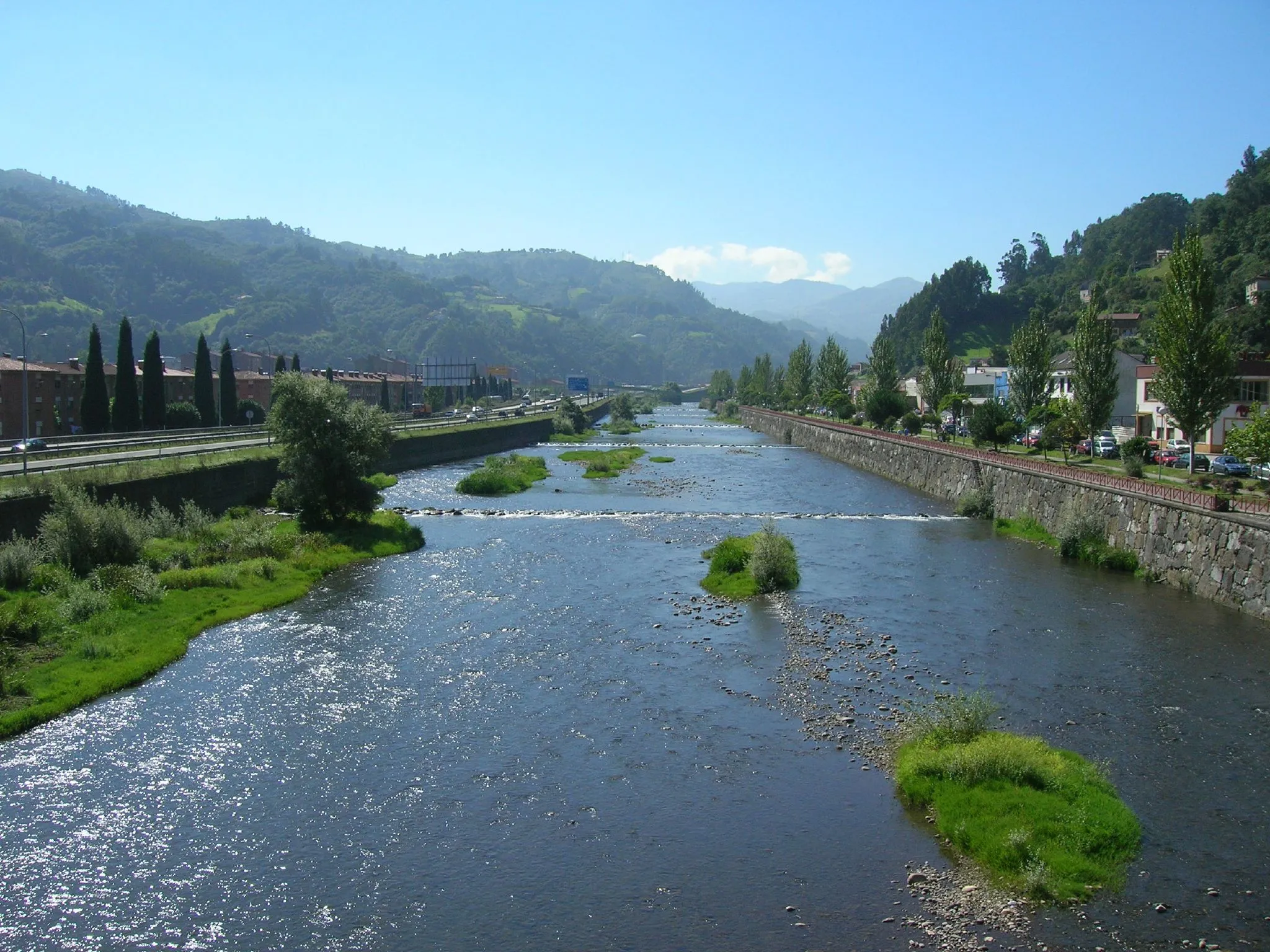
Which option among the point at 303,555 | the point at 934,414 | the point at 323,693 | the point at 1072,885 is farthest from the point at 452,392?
the point at 1072,885

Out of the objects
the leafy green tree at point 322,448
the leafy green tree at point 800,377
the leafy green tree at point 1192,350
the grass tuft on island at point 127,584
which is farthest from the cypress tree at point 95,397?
the leafy green tree at point 800,377

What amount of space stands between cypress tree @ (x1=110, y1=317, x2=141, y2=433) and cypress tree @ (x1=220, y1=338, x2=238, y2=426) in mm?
14690

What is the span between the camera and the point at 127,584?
29312mm

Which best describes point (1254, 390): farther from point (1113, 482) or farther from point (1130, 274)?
point (1130, 274)

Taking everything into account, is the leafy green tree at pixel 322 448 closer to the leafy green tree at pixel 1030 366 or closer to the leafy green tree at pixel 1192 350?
the leafy green tree at pixel 1192 350

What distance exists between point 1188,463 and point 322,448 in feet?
143

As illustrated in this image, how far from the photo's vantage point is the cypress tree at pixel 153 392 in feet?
226

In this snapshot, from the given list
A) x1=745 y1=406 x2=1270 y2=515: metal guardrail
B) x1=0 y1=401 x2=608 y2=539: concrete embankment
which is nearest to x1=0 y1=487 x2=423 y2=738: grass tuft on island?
x1=0 y1=401 x2=608 y2=539: concrete embankment

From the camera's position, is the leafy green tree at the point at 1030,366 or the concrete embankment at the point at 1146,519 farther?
the leafy green tree at the point at 1030,366

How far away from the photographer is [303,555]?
3750 cm

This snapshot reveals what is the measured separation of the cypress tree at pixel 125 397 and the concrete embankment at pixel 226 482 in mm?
16435

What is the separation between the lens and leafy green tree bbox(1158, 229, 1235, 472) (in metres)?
44.8

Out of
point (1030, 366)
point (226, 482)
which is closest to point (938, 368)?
point (1030, 366)

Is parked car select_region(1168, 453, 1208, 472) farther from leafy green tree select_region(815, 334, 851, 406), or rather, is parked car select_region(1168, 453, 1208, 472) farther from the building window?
leafy green tree select_region(815, 334, 851, 406)
